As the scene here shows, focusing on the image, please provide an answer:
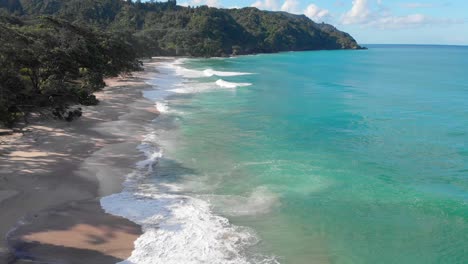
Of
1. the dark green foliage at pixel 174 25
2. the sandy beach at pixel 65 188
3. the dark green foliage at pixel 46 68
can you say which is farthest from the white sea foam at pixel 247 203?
the dark green foliage at pixel 174 25

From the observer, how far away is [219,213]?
1538cm

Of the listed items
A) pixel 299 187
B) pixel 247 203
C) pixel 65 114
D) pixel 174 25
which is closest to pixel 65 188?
pixel 247 203

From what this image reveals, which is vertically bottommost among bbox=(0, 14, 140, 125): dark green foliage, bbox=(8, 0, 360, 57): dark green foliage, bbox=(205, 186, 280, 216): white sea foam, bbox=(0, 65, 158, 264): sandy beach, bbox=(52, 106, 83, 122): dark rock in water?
bbox=(205, 186, 280, 216): white sea foam

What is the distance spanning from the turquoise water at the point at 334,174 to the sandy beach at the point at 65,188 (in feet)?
11.0

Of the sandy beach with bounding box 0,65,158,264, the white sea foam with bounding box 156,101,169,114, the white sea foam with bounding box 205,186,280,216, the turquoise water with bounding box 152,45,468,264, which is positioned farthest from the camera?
the white sea foam with bounding box 156,101,169,114

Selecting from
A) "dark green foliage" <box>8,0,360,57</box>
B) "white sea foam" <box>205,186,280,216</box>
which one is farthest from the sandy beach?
"dark green foliage" <box>8,0,360,57</box>

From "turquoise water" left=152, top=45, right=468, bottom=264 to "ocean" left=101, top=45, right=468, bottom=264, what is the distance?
0.21ft

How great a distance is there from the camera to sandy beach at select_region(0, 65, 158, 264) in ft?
39.6

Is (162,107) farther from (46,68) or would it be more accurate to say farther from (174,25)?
(174,25)

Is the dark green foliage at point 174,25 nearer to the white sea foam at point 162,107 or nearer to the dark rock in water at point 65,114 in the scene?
the white sea foam at point 162,107

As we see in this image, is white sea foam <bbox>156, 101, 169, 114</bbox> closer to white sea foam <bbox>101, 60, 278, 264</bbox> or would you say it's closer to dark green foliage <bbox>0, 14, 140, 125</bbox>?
dark green foliage <bbox>0, 14, 140, 125</bbox>

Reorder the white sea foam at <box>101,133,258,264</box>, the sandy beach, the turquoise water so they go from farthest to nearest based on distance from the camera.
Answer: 1. the turquoise water
2. the white sea foam at <box>101,133,258,264</box>
3. the sandy beach

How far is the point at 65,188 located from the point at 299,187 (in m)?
9.75

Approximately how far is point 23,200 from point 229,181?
8.25 m
